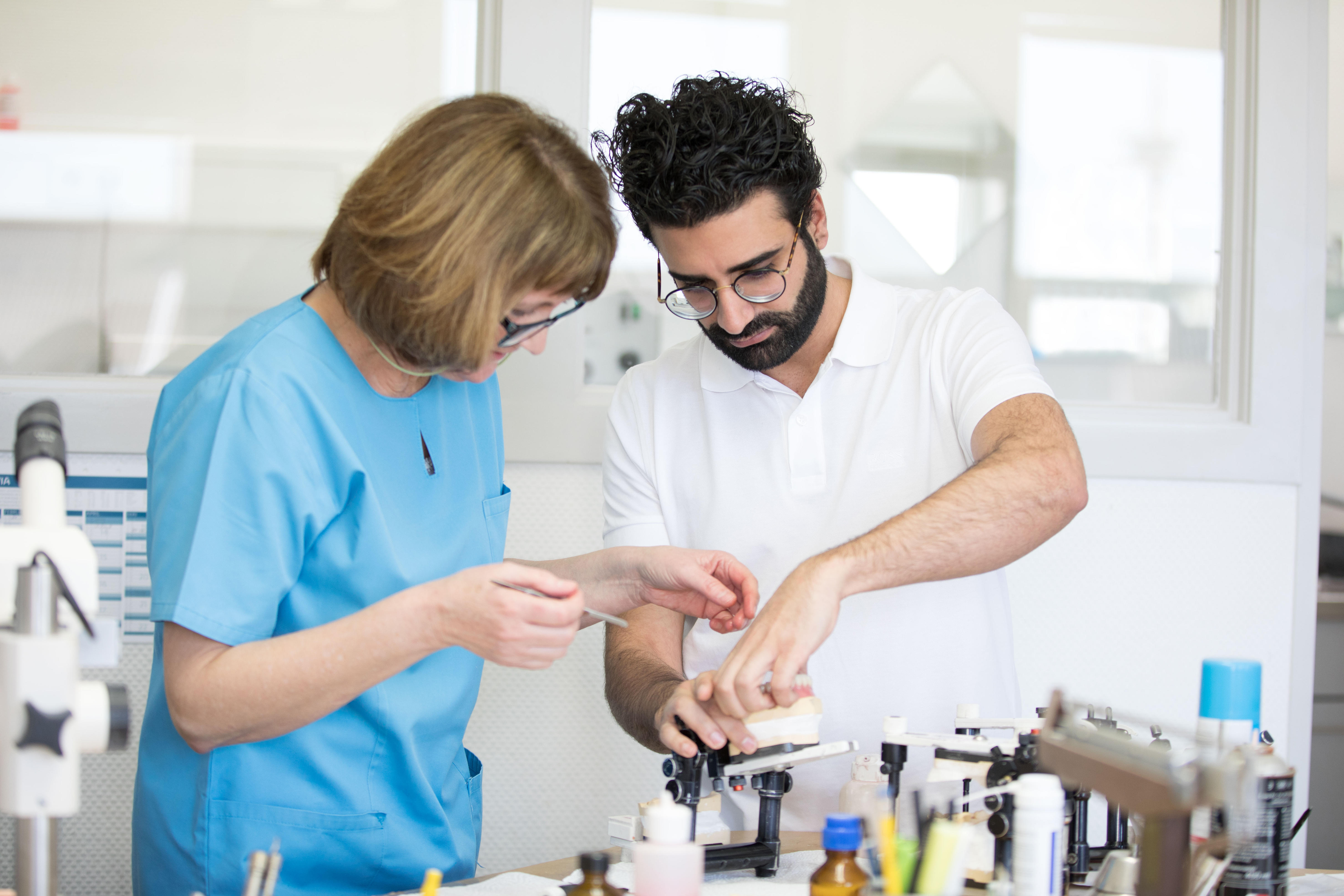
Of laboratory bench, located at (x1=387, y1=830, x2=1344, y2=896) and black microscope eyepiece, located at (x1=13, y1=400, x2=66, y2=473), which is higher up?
black microscope eyepiece, located at (x1=13, y1=400, x2=66, y2=473)

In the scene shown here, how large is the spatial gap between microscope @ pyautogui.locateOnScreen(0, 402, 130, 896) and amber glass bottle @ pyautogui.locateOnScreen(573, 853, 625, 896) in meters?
0.43

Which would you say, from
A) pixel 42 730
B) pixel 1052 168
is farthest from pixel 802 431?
pixel 42 730

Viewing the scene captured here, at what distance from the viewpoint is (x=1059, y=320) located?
2656 millimetres

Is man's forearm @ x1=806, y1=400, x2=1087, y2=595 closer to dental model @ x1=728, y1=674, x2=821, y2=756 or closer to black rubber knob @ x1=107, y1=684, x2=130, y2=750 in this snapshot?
dental model @ x1=728, y1=674, x2=821, y2=756

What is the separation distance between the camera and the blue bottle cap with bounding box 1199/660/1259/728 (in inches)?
45.8

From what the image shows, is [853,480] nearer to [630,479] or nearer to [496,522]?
[630,479]

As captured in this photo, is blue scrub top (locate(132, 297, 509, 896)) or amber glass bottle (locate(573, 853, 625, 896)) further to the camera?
blue scrub top (locate(132, 297, 509, 896))

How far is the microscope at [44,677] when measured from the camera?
0.86 meters

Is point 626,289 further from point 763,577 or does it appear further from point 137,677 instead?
point 137,677

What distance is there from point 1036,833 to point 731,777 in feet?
1.61

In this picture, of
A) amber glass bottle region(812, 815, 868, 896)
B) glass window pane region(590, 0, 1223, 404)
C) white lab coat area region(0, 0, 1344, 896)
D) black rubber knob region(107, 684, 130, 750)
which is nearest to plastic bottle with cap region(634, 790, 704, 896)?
amber glass bottle region(812, 815, 868, 896)

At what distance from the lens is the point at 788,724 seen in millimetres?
1315

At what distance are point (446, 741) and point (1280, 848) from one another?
3.63ft

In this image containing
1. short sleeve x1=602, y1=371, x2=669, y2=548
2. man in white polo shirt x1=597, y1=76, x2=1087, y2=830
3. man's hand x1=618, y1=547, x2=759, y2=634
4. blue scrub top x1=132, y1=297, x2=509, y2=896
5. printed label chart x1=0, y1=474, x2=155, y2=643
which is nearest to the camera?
blue scrub top x1=132, y1=297, x2=509, y2=896
